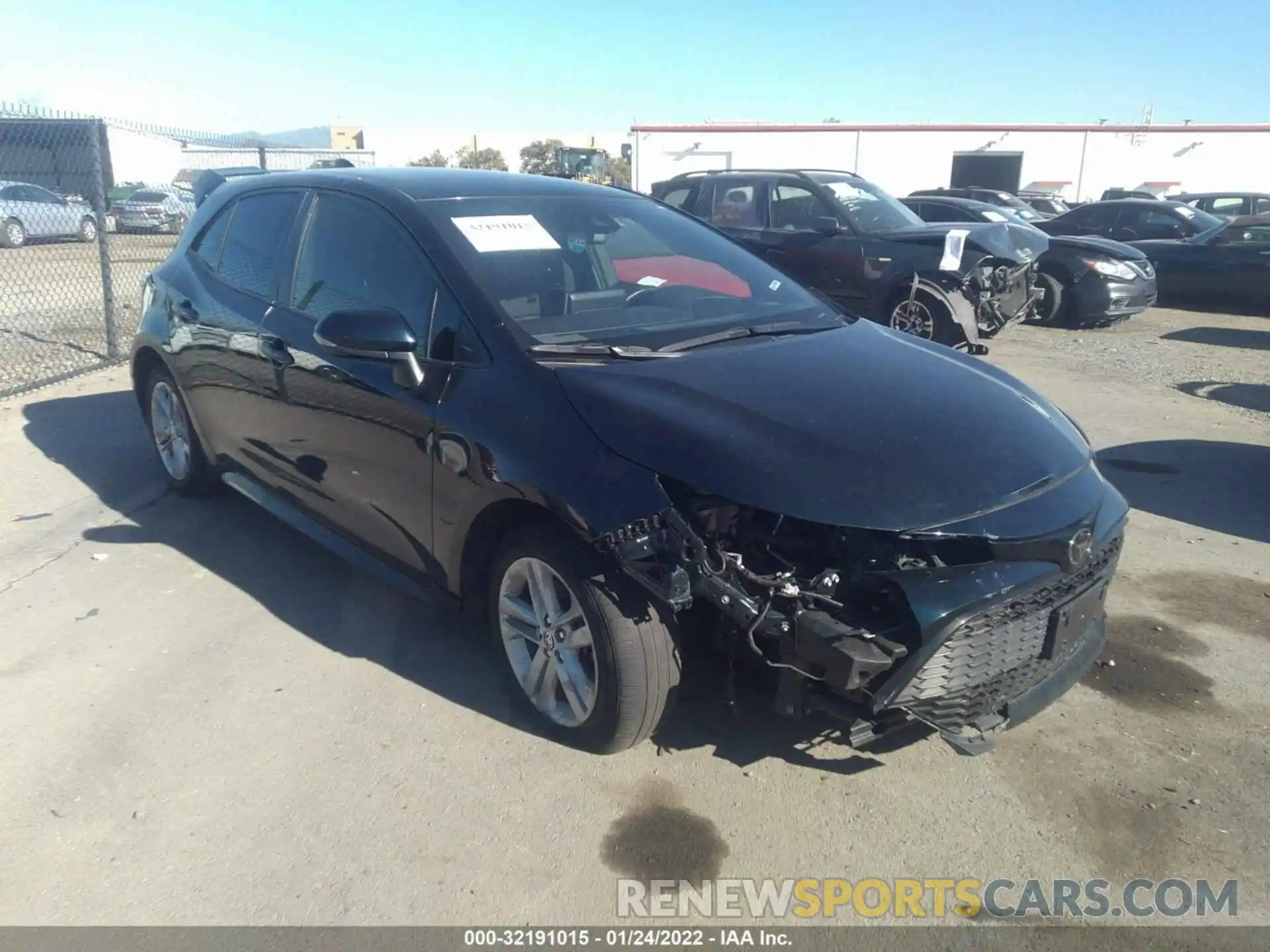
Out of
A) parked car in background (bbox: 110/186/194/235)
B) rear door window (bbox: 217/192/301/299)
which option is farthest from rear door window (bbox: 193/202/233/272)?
parked car in background (bbox: 110/186/194/235)

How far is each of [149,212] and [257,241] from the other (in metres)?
24.1

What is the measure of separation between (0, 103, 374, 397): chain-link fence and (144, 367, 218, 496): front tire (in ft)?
9.48

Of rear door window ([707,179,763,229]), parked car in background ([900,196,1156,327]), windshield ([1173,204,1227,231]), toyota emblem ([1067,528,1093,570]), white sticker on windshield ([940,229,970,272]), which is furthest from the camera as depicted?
windshield ([1173,204,1227,231])

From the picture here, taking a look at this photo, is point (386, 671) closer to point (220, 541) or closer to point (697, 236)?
point (220, 541)

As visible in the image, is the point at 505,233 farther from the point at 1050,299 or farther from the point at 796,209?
the point at 1050,299

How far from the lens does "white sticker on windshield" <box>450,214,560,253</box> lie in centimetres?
360

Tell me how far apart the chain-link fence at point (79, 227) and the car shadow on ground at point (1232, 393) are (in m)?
8.24

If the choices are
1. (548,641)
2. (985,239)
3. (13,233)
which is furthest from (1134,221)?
(13,233)

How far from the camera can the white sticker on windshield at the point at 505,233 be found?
3604mm

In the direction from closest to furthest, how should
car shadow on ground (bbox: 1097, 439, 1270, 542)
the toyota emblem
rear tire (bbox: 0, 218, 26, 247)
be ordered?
the toyota emblem < car shadow on ground (bbox: 1097, 439, 1270, 542) < rear tire (bbox: 0, 218, 26, 247)

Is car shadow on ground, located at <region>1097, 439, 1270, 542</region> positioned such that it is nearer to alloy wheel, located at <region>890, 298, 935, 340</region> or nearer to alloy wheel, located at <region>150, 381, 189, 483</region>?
alloy wheel, located at <region>890, 298, 935, 340</region>

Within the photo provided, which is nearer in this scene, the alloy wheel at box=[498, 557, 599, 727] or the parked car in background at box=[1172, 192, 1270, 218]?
the alloy wheel at box=[498, 557, 599, 727]

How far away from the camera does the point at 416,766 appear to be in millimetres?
3193

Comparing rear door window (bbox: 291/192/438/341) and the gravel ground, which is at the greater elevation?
rear door window (bbox: 291/192/438/341)
